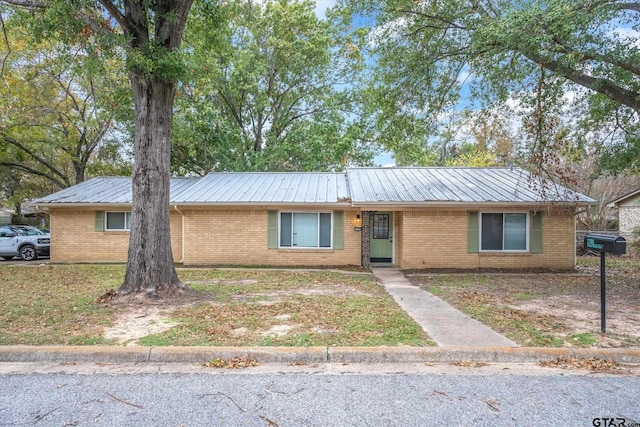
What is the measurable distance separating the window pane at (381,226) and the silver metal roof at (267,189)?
1.65 m

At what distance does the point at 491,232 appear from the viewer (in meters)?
Answer: 12.7

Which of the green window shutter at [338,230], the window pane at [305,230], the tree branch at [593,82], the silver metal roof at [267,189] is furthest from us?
the window pane at [305,230]

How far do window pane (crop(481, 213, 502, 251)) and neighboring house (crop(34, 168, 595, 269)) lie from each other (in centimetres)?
3

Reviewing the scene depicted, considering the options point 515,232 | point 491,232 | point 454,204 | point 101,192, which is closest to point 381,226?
point 454,204

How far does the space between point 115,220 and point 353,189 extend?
9.43m

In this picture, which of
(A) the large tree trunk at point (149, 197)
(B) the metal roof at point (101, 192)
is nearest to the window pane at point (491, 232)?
(A) the large tree trunk at point (149, 197)

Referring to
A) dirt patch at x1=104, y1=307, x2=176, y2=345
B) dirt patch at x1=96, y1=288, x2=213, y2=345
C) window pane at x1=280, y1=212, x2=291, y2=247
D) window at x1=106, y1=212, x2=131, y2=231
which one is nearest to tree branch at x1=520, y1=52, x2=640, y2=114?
window pane at x1=280, y1=212, x2=291, y2=247

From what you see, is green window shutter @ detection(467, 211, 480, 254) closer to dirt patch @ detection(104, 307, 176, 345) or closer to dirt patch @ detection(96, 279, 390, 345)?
dirt patch @ detection(96, 279, 390, 345)

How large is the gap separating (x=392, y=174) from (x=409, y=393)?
41.3 feet

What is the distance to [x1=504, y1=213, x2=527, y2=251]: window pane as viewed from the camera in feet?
41.5

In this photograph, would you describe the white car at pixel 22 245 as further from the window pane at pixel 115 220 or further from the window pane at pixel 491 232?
the window pane at pixel 491 232

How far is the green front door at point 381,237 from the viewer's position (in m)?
14.1

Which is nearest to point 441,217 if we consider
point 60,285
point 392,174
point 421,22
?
point 392,174

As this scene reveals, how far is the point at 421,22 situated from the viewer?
10.6 metres
